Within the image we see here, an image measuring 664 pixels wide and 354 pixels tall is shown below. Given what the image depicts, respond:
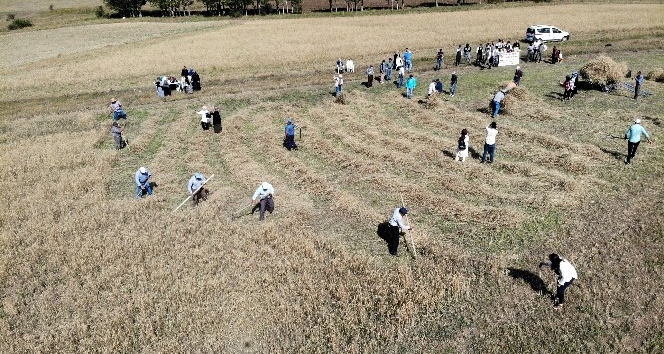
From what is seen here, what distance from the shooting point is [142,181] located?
58.9 feet

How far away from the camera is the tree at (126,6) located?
93.2 meters

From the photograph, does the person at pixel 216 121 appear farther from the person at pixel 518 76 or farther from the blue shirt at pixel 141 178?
the person at pixel 518 76

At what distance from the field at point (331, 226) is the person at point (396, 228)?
334mm

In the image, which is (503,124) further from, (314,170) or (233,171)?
(233,171)

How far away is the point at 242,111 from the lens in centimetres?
2892

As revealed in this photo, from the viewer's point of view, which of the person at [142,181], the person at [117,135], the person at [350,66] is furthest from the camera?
the person at [350,66]

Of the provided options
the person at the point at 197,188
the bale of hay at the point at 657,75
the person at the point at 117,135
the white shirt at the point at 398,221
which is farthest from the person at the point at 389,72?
the white shirt at the point at 398,221

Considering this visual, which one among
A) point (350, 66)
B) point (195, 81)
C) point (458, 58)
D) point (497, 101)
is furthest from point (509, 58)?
point (195, 81)

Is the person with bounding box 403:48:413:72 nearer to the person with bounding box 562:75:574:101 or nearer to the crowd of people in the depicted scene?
the person with bounding box 562:75:574:101

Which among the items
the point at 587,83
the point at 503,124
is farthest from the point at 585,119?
the point at 587,83

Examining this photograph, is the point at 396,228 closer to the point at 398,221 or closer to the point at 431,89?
the point at 398,221

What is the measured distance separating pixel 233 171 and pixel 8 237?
27.4 feet

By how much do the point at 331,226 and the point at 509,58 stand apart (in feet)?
90.7

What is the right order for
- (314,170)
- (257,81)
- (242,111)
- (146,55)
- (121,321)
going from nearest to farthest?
1. (121,321)
2. (314,170)
3. (242,111)
4. (257,81)
5. (146,55)
